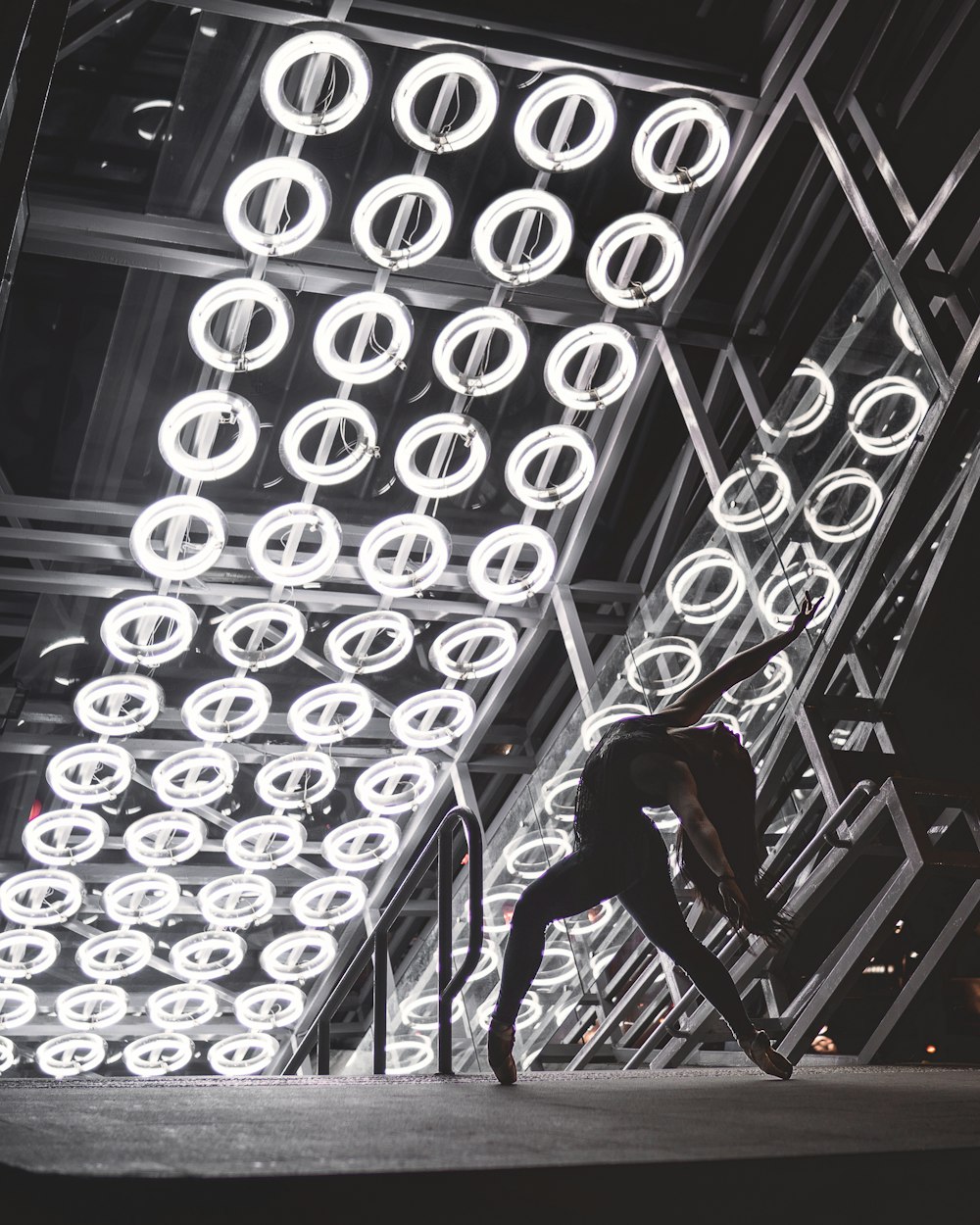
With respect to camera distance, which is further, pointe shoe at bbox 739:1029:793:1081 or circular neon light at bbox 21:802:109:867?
circular neon light at bbox 21:802:109:867

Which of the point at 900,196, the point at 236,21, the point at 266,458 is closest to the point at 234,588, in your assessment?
the point at 266,458

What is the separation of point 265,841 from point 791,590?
22.5ft

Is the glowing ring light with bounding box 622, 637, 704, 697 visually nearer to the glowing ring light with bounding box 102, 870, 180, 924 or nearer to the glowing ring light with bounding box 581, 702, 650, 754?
the glowing ring light with bounding box 581, 702, 650, 754

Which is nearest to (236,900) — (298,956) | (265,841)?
(265,841)

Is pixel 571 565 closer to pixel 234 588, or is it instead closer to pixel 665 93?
pixel 234 588

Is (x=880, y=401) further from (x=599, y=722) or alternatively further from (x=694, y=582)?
(x=599, y=722)

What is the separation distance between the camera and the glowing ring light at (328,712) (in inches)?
391

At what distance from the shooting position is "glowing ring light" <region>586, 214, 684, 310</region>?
7797mm

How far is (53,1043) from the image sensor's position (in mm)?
13398

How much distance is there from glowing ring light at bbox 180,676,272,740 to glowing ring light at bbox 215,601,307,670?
1.10 ft

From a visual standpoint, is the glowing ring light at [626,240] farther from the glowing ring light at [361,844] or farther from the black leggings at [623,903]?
the glowing ring light at [361,844]

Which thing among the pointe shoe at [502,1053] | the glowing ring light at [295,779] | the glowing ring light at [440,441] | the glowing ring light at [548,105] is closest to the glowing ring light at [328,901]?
the glowing ring light at [295,779]

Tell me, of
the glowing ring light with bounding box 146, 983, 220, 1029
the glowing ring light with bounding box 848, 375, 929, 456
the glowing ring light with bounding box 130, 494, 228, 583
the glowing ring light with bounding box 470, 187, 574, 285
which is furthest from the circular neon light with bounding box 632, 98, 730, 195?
the glowing ring light with bounding box 146, 983, 220, 1029

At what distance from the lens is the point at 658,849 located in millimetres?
3844
